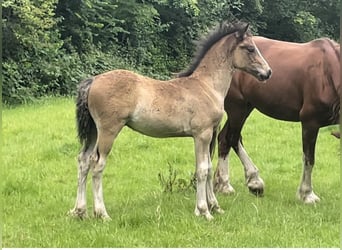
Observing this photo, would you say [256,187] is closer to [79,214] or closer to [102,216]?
[102,216]

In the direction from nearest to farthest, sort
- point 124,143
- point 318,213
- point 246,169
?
A: point 318,213
point 246,169
point 124,143

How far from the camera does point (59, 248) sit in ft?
15.6

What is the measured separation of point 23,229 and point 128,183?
89.0 inches

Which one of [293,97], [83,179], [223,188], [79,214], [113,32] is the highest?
[293,97]

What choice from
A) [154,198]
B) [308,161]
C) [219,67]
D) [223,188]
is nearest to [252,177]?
[223,188]

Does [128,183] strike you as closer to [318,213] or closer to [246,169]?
[246,169]

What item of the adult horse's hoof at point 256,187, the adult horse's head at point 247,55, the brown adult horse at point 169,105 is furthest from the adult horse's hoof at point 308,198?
the adult horse's head at point 247,55

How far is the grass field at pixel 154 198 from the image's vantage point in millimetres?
5012

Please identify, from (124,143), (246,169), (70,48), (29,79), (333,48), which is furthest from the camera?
(70,48)

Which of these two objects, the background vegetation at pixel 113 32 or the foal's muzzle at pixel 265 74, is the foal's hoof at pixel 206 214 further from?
the background vegetation at pixel 113 32

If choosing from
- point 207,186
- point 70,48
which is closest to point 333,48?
point 207,186

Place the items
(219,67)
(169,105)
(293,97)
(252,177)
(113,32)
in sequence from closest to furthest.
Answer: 1. (169,105)
2. (219,67)
3. (293,97)
4. (252,177)
5. (113,32)

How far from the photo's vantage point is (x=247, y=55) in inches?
231

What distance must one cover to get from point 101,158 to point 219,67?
146cm
